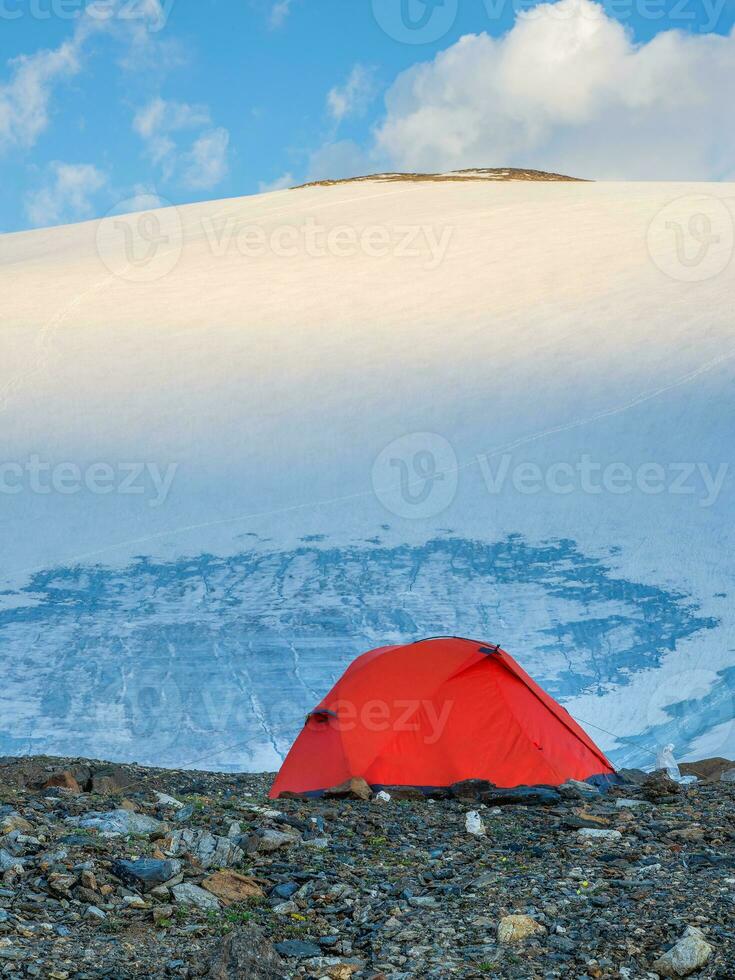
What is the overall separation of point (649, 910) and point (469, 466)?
9.29 meters

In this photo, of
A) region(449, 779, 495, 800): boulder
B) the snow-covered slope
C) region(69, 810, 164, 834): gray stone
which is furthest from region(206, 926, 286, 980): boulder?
the snow-covered slope

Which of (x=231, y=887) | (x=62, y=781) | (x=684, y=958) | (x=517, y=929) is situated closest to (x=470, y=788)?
(x=62, y=781)

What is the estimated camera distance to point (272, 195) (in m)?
28.8

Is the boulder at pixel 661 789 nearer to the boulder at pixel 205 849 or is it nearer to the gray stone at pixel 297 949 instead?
the boulder at pixel 205 849

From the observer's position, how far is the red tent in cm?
704

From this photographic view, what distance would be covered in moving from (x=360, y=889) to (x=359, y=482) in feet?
28.2

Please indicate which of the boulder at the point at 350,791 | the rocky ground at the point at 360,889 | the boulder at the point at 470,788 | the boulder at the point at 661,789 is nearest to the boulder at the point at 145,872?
the rocky ground at the point at 360,889

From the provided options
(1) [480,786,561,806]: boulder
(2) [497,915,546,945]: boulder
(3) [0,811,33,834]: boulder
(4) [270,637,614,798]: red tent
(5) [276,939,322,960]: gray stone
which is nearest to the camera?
(5) [276,939,322,960]: gray stone

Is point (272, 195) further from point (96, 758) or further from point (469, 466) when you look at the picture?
point (96, 758)

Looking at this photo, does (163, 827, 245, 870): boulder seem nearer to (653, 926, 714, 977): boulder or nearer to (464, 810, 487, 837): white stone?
(464, 810, 487, 837): white stone

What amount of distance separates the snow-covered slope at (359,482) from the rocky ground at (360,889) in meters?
3.48

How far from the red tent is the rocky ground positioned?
0.75 metres

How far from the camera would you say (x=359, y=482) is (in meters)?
12.9

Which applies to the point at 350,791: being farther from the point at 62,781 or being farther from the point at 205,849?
the point at 205,849
